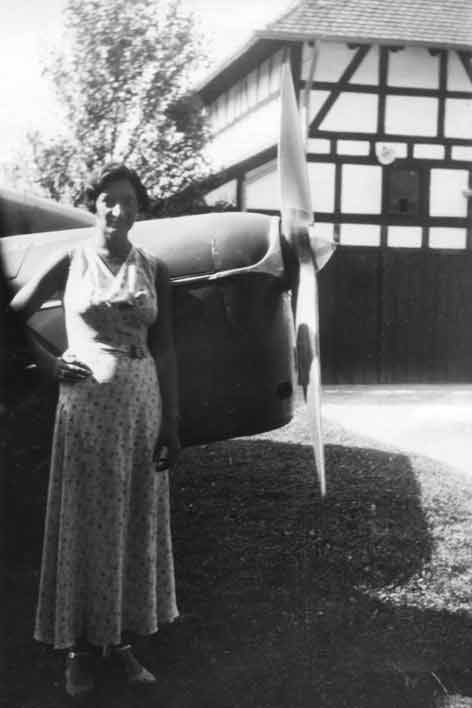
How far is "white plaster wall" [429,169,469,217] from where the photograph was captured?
15.8 meters

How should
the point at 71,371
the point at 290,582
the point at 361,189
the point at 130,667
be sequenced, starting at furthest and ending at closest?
the point at 361,189
the point at 290,582
the point at 130,667
the point at 71,371

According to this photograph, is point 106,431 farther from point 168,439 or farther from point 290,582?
point 290,582

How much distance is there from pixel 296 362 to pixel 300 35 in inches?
448

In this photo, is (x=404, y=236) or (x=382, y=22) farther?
(x=404, y=236)

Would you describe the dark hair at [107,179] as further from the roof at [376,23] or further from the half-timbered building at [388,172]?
the roof at [376,23]

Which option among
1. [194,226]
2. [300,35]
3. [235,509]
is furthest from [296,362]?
[300,35]

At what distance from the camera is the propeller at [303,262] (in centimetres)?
405

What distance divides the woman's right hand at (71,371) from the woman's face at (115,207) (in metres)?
0.45

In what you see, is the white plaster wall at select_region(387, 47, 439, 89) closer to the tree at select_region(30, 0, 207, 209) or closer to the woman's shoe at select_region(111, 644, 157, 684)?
the tree at select_region(30, 0, 207, 209)

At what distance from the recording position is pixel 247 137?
17.8 m

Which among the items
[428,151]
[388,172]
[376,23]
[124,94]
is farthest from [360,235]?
[124,94]

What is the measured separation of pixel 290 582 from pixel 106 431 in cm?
198

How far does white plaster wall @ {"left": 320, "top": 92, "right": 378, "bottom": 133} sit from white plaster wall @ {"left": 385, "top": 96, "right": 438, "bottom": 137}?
26cm

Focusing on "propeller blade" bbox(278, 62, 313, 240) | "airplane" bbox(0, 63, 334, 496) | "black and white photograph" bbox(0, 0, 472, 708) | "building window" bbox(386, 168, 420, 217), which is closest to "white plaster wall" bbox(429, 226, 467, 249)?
"building window" bbox(386, 168, 420, 217)
